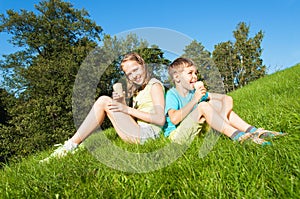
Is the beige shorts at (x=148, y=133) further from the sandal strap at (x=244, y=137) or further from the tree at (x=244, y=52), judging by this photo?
the tree at (x=244, y=52)

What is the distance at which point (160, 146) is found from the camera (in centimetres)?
268

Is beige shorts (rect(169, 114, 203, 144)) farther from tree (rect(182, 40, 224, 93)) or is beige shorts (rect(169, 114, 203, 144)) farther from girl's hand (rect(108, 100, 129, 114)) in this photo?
girl's hand (rect(108, 100, 129, 114))

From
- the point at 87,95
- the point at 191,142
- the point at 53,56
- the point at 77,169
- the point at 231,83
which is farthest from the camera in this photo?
the point at 53,56

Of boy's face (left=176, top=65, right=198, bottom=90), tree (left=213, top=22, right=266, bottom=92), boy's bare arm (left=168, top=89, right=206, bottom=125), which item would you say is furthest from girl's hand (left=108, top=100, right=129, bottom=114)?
tree (left=213, top=22, right=266, bottom=92)

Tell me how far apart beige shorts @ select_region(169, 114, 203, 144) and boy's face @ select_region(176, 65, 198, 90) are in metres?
0.41

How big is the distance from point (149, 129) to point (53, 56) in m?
22.0

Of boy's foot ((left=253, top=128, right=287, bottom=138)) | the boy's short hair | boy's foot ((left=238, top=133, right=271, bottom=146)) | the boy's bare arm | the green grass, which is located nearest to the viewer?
the green grass

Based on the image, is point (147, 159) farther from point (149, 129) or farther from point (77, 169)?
point (149, 129)

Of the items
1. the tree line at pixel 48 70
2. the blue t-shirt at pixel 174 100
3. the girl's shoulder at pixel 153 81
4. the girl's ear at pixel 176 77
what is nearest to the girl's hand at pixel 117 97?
the girl's shoulder at pixel 153 81

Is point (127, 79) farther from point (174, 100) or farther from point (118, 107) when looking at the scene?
point (174, 100)

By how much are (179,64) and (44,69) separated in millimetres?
20457

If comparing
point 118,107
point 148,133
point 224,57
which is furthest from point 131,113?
point 224,57

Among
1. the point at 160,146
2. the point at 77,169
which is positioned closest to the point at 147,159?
the point at 160,146

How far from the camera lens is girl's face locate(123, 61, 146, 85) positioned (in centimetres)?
336
